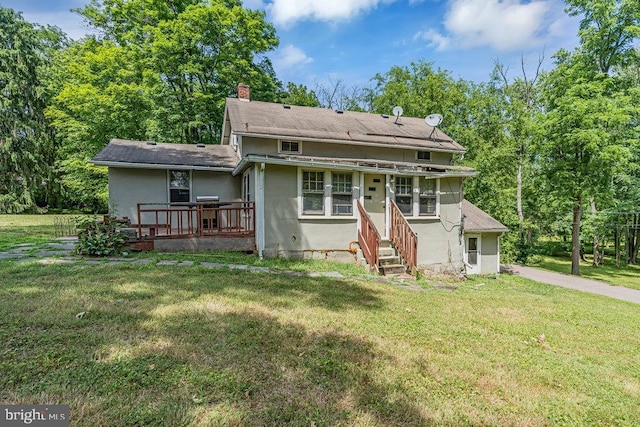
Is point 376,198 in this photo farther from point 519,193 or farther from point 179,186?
point 519,193

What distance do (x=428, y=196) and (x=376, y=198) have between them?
1978 mm

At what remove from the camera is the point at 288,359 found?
299cm

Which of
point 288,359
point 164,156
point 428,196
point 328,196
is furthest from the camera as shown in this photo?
point 164,156

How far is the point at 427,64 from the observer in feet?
82.2

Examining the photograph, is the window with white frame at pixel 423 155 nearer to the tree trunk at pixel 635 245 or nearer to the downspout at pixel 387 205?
the downspout at pixel 387 205

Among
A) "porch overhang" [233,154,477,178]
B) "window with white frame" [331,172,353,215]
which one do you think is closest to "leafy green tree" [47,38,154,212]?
"porch overhang" [233,154,477,178]

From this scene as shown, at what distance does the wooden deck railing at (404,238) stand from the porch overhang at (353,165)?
1265mm

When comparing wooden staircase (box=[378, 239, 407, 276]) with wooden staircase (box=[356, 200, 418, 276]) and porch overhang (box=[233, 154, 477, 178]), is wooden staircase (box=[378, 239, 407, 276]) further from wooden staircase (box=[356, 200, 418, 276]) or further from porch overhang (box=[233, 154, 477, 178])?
porch overhang (box=[233, 154, 477, 178])

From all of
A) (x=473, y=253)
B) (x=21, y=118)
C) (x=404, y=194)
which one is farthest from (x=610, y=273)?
(x=21, y=118)

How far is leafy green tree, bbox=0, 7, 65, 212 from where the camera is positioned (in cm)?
2188

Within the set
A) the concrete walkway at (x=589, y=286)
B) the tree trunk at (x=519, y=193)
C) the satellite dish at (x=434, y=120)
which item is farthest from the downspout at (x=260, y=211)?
the tree trunk at (x=519, y=193)

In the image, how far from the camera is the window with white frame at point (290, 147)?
11.2 metres

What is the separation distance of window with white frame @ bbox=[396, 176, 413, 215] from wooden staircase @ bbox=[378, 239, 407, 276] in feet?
4.14

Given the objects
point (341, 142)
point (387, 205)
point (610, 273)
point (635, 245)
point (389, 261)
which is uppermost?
point (341, 142)
